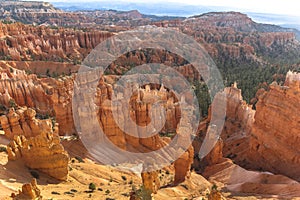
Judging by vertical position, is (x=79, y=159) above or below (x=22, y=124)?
below

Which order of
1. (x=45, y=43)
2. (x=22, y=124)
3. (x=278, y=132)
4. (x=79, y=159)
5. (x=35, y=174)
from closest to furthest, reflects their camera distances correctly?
(x=35, y=174)
(x=22, y=124)
(x=79, y=159)
(x=278, y=132)
(x=45, y=43)

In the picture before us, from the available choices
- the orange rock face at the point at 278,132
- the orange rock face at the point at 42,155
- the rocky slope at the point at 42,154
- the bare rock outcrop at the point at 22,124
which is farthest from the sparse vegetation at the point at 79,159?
the orange rock face at the point at 278,132

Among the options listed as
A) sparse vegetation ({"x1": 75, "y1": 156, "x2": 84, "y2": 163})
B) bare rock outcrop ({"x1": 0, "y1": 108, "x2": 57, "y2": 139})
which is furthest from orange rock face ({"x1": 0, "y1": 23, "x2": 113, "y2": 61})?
sparse vegetation ({"x1": 75, "y1": 156, "x2": 84, "y2": 163})

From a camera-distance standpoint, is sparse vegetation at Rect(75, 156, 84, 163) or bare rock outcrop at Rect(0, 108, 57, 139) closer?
bare rock outcrop at Rect(0, 108, 57, 139)

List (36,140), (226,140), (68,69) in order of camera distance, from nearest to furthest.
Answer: (36,140), (226,140), (68,69)

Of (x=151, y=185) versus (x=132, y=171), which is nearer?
(x=151, y=185)

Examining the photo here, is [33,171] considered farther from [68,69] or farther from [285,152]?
[68,69]

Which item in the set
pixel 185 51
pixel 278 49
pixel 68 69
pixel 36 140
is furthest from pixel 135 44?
pixel 36 140

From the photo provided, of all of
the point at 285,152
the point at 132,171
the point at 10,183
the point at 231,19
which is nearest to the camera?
the point at 10,183

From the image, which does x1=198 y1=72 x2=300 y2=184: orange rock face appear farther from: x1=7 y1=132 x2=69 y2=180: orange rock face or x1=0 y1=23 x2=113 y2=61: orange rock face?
x1=0 y1=23 x2=113 y2=61: orange rock face

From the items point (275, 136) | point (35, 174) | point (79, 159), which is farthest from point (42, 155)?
point (275, 136)

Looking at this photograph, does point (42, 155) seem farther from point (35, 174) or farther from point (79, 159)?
point (79, 159)
